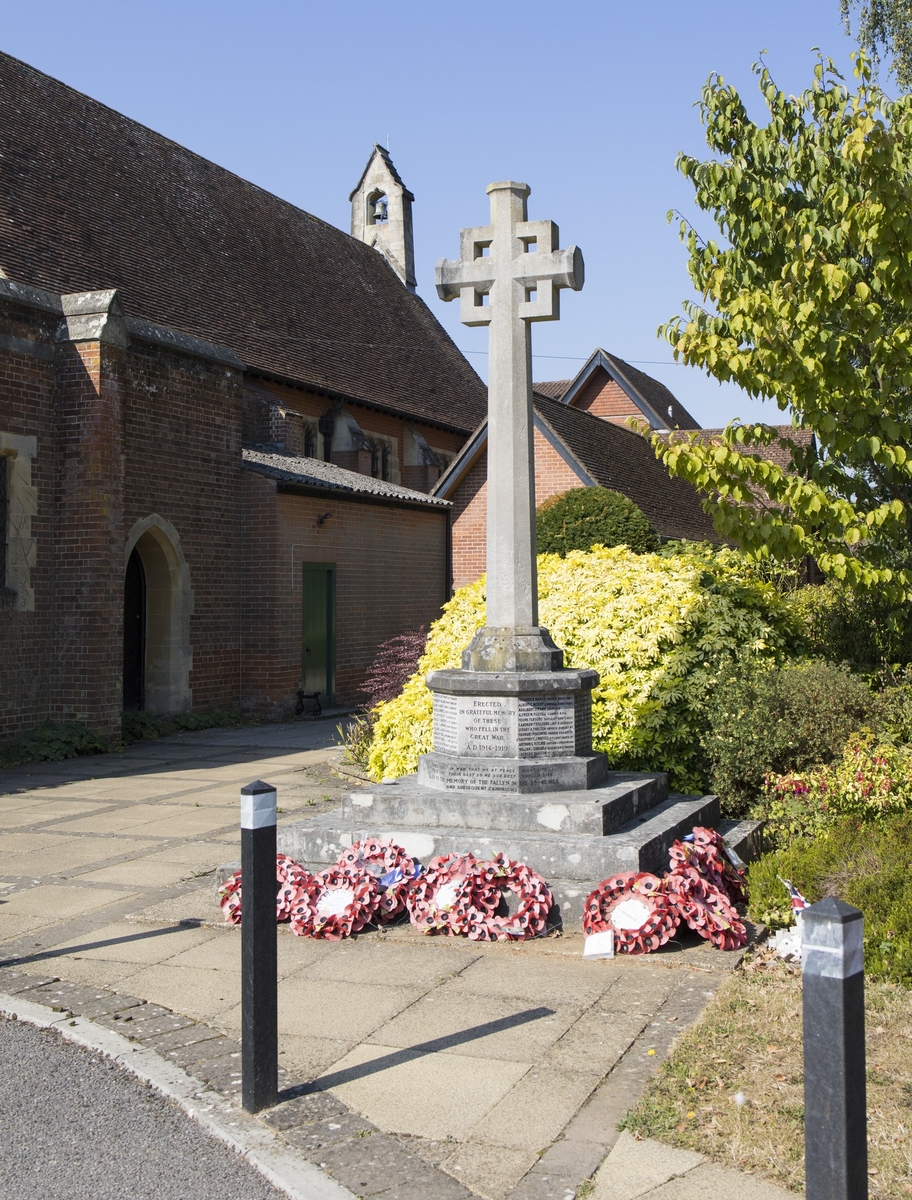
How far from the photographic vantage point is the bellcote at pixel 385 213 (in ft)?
116

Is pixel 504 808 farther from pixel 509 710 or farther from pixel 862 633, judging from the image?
pixel 862 633

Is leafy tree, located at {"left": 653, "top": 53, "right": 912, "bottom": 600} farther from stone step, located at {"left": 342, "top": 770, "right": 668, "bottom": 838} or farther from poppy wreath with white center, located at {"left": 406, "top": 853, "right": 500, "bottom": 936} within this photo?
poppy wreath with white center, located at {"left": 406, "top": 853, "right": 500, "bottom": 936}

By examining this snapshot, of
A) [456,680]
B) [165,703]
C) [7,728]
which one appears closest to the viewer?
[456,680]

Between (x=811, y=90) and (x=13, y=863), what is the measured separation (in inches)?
331

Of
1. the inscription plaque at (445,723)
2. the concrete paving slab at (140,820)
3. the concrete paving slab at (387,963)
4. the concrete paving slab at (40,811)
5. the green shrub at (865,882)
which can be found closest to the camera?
the green shrub at (865,882)

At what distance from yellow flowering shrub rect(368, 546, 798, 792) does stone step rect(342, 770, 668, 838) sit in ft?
3.85

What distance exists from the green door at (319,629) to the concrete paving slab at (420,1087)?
44.3 feet

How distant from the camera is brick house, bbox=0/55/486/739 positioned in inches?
534

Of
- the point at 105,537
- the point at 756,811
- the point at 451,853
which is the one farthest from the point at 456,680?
the point at 105,537

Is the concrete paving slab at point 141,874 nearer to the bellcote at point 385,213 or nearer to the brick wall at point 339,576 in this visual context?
the brick wall at point 339,576

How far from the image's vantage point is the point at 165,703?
616 inches

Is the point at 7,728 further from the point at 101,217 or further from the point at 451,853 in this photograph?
the point at 101,217

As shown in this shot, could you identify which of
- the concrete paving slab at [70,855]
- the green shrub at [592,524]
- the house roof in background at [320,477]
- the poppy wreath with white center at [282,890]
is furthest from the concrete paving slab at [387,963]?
the house roof in background at [320,477]

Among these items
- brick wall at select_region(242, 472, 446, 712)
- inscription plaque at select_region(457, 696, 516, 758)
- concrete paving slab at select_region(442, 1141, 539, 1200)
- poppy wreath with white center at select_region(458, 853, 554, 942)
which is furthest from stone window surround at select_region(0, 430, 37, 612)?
concrete paving slab at select_region(442, 1141, 539, 1200)
